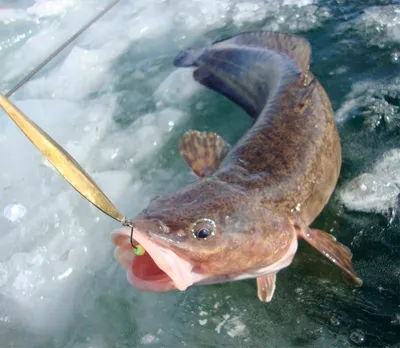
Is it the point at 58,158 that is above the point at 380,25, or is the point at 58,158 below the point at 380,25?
above

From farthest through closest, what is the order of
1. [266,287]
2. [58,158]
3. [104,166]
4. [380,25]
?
[380,25] → [104,166] → [266,287] → [58,158]

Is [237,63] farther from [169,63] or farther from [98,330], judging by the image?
[98,330]

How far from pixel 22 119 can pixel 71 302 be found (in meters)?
1.44

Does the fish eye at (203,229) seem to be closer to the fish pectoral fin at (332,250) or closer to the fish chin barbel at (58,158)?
the fish chin barbel at (58,158)

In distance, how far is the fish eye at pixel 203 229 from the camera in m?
1.96

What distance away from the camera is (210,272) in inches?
79.8

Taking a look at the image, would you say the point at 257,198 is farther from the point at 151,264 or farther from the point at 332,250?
the point at 151,264

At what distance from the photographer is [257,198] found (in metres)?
2.29

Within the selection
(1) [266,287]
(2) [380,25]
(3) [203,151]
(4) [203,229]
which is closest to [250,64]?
(3) [203,151]

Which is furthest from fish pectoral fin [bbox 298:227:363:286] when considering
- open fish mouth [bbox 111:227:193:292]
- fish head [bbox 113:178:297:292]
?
open fish mouth [bbox 111:227:193:292]

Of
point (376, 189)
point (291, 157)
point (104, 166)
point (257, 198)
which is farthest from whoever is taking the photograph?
point (104, 166)

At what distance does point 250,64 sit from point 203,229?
191 centimetres

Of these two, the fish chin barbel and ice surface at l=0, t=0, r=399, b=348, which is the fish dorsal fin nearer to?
ice surface at l=0, t=0, r=399, b=348

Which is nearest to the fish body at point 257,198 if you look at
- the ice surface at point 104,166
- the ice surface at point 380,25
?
the ice surface at point 104,166
